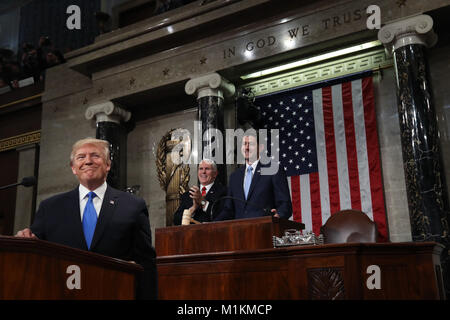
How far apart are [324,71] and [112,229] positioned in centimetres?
594

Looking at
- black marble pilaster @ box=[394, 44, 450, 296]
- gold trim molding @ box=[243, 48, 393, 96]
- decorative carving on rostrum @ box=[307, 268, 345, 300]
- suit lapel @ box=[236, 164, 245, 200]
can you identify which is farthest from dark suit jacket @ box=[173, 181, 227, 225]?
gold trim molding @ box=[243, 48, 393, 96]

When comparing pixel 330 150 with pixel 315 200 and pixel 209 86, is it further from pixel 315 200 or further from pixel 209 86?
pixel 209 86

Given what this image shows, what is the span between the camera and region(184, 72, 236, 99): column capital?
7.72m

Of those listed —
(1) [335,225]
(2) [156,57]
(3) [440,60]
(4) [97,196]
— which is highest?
(2) [156,57]

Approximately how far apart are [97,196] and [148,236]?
32 centimetres

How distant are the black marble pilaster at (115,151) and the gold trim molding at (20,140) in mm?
1783

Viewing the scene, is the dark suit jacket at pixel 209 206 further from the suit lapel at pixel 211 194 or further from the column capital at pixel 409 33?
the column capital at pixel 409 33

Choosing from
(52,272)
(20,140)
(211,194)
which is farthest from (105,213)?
(20,140)

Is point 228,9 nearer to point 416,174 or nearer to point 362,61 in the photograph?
point 362,61

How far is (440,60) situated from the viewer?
6906mm

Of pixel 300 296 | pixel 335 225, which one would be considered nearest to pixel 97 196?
pixel 300 296

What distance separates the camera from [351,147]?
7180 millimetres

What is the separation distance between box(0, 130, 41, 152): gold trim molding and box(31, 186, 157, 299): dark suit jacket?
7.74 m

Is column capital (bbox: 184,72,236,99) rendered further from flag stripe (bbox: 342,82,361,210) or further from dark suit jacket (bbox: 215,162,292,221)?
dark suit jacket (bbox: 215,162,292,221)
